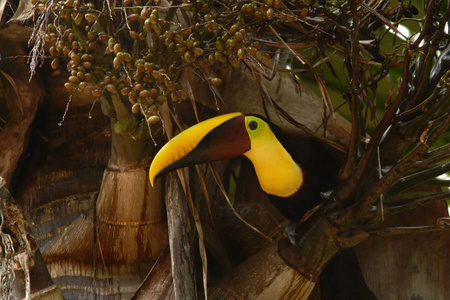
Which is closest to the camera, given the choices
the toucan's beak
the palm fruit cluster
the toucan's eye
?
the palm fruit cluster

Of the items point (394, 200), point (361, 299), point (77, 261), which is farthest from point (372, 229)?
point (77, 261)

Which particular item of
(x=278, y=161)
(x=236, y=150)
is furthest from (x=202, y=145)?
(x=278, y=161)

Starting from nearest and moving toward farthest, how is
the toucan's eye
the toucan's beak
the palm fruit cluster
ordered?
the palm fruit cluster < the toucan's beak < the toucan's eye

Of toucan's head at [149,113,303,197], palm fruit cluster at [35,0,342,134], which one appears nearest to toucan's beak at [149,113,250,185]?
toucan's head at [149,113,303,197]

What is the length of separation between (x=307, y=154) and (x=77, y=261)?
489 mm

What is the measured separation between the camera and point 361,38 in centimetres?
126

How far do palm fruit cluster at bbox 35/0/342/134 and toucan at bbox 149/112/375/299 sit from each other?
0.13 metres

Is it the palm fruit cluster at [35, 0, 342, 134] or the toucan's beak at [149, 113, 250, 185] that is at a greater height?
the palm fruit cluster at [35, 0, 342, 134]

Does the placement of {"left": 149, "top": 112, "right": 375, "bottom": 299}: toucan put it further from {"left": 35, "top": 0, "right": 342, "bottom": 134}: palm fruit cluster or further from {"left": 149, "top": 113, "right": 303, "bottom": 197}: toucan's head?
{"left": 35, "top": 0, "right": 342, "bottom": 134}: palm fruit cluster

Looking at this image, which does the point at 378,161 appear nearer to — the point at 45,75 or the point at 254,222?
the point at 254,222

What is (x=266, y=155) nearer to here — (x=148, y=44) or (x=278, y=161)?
(x=278, y=161)

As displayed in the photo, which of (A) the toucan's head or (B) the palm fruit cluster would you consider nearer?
(B) the palm fruit cluster

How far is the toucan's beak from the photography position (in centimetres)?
110

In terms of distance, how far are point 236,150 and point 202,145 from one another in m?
0.10
